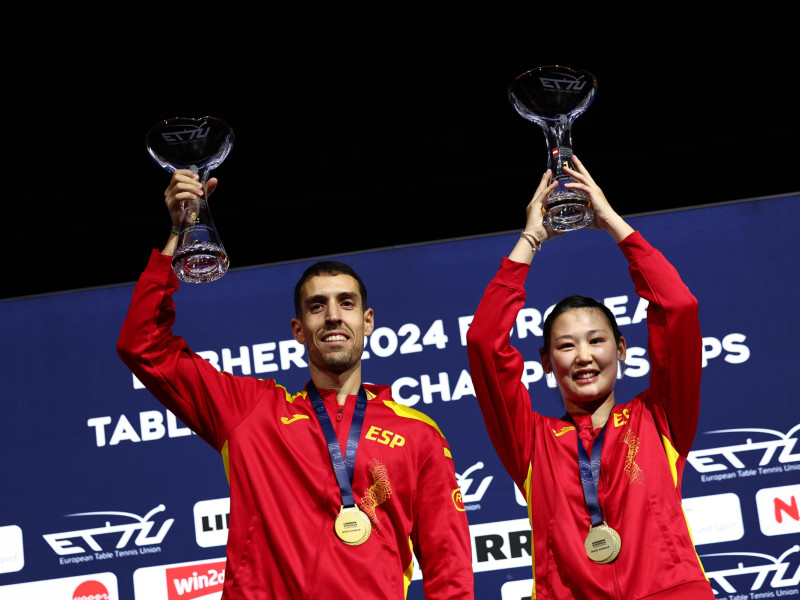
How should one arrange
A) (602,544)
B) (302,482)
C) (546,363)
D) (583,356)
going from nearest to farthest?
1. (602,544)
2. (302,482)
3. (583,356)
4. (546,363)

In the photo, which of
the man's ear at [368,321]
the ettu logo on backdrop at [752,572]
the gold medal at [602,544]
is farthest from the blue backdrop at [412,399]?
the gold medal at [602,544]

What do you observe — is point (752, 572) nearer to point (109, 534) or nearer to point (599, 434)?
point (599, 434)

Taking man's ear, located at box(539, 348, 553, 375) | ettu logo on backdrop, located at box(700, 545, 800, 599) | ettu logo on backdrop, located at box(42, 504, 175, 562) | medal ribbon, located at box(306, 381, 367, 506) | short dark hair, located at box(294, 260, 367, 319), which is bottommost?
ettu logo on backdrop, located at box(700, 545, 800, 599)

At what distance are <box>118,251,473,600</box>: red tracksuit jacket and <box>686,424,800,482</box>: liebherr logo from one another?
1.30 meters

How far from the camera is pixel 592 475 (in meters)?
2.04

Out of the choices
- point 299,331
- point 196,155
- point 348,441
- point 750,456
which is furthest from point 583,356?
point 750,456

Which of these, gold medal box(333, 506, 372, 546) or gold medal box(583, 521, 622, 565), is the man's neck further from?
gold medal box(583, 521, 622, 565)

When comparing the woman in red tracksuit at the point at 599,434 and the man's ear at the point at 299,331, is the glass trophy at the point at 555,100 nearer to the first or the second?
the woman in red tracksuit at the point at 599,434

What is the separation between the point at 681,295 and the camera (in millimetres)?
2094

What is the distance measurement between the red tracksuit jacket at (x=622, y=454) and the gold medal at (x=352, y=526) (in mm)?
355

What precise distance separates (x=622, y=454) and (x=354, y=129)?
196 centimetres

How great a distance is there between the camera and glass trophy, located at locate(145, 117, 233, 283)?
2111 millimetres

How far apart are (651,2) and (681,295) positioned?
5.02 feet

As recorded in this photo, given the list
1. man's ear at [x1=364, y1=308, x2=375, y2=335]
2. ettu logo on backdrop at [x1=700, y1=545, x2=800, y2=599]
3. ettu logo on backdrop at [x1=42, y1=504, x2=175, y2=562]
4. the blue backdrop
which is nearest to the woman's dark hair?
man's ear at [x1=364, y1=308, x2=375, y2=335]
